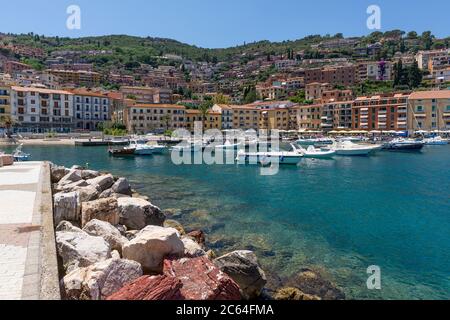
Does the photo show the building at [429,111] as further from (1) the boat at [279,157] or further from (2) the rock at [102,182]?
(2) the rock at [102,182]

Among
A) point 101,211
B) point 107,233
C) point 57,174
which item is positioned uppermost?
point 57,174

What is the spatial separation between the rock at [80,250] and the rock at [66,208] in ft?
9.65

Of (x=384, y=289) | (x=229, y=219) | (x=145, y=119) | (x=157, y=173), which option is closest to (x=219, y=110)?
(x=145, y=119)

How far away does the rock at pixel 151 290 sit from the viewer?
640 centimetres

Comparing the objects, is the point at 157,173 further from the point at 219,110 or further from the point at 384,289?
the point at 219,110

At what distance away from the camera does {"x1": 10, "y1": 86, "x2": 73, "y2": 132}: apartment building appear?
9238cm

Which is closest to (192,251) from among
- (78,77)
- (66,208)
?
(66,208)

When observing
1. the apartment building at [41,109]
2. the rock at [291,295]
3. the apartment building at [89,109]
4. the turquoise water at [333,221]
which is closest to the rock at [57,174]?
the turquoise water at [333,221]

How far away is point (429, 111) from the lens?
319 ft

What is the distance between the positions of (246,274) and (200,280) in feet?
7.49

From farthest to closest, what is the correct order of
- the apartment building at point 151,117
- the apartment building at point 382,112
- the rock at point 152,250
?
the apartment building at point 151,117, the apartment building at point 382,112, the rock at point 152,250

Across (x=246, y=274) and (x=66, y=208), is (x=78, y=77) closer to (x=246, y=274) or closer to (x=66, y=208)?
(x=66, y=208)

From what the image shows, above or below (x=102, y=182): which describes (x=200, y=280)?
below

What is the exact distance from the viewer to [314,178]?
33.9m
